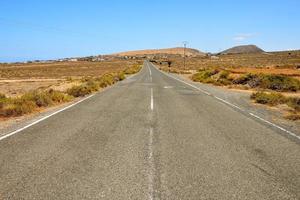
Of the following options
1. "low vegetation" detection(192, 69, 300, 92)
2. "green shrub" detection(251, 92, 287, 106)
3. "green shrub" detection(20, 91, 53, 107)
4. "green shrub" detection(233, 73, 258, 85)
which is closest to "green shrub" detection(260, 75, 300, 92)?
"low vegetation" detection(192, 69, 300, 92)

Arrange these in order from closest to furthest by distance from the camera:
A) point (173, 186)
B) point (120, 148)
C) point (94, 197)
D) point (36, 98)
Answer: point (94, 197), point (173, 186), point (120, 148), point (36, 98)

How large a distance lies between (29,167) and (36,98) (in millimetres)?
11911

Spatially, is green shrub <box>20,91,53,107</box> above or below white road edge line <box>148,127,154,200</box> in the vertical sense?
below

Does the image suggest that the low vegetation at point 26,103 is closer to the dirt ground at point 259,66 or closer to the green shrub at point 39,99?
the green shrub at point 39,99

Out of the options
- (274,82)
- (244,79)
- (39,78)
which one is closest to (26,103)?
(274,82)

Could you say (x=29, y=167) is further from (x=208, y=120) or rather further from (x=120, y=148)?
(x=208, y=120)

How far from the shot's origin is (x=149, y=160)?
25.0 feet

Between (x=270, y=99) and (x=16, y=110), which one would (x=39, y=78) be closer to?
(x=270, y=99)

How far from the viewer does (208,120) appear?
1327cm

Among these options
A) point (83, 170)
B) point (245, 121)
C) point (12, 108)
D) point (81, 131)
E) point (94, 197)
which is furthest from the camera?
point (12, 108)

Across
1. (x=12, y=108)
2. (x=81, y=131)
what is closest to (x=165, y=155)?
(x=81, y=131)

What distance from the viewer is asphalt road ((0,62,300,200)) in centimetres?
579

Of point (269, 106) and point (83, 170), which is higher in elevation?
point (83, 170)

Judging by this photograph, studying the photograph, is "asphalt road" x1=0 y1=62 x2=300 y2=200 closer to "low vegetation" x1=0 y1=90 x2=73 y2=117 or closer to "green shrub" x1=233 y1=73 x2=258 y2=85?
"low vegetation" x1=0 y1=90 x2=73 y2=117
